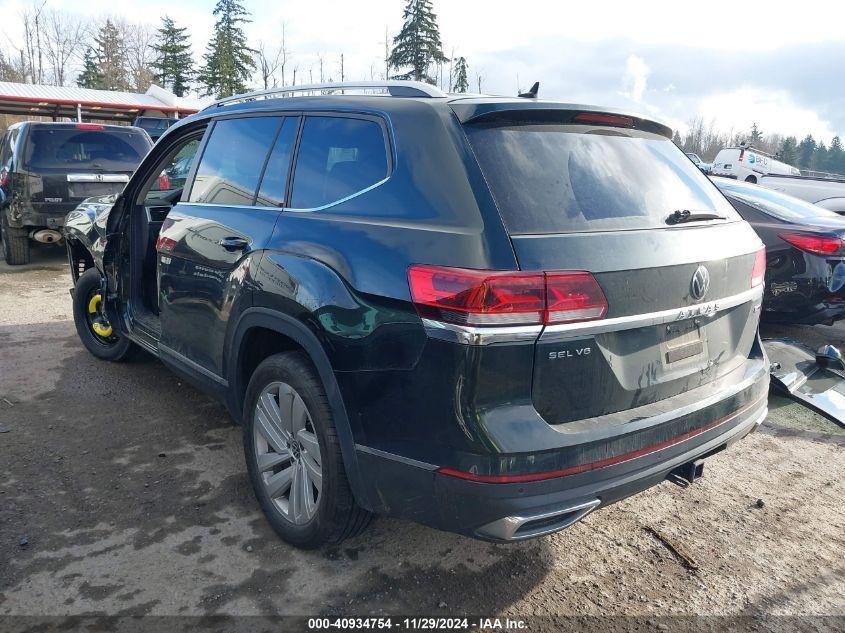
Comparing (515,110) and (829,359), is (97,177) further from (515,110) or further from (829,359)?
(829,359)

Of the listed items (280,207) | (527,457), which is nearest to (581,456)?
(527,457)

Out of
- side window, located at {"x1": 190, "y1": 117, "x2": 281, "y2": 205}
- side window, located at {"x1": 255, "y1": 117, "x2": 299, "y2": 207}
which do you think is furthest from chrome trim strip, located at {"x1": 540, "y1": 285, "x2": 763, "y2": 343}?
side window, located at {"x1": 190, "y1": 117, "x2": 281, "y2": 205}

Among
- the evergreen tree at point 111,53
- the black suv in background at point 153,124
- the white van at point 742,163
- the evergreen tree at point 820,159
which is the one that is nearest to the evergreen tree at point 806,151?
the evergreen tree at point 820,159

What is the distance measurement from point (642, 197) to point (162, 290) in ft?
8.93

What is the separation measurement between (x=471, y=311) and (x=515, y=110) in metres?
0.85

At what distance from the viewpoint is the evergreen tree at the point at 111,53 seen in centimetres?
5872

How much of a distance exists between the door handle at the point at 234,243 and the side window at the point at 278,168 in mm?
195

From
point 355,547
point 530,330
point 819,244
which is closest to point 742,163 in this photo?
point 819,244

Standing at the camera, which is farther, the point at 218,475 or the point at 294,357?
the point at 218,475

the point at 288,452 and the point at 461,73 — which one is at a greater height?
the point at 461,73

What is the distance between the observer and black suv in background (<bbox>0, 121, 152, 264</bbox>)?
8648mm

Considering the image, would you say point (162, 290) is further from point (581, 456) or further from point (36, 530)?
point (581, 456)

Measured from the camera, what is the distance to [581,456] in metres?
2.16

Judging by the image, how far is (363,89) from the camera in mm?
2869
